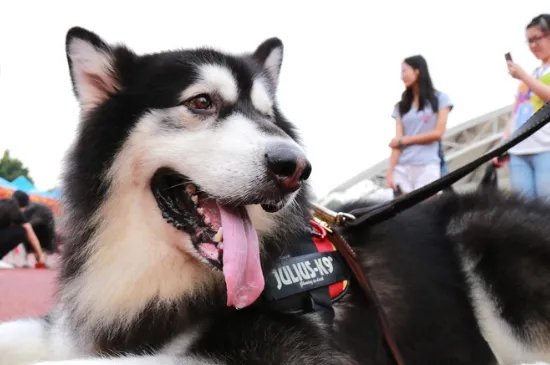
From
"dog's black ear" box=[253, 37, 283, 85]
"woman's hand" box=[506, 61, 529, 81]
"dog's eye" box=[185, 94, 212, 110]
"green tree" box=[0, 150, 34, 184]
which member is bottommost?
"green tree" box=[0, 150, 34, 184]

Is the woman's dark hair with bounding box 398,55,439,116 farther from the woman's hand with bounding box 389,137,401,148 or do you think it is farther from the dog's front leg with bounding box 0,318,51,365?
the dog's front leg with bounding box 0,318,51,365

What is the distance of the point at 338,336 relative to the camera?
2.39 m

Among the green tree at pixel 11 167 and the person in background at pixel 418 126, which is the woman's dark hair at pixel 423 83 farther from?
the green tree at pixel 11 167

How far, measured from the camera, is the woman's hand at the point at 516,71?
457 cm

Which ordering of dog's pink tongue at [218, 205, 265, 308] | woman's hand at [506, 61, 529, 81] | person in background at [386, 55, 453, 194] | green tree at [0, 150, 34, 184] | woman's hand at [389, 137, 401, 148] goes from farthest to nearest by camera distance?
green tree at [0, 150, 34, 184] < woman's hand at [389, 137, 401, 148] < person in background at [386, 55, 453, 194] < woman's hand at [506, 61, 529, 81] < dog's pink tongue at [218, 205, 265, 308]

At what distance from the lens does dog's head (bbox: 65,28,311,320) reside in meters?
2.16

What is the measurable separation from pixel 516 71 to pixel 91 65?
3.59m

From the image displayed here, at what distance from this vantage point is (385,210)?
267 centimetres

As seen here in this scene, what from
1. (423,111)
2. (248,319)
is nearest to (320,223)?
(248,319)

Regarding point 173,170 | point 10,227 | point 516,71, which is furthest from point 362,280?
point 10,227

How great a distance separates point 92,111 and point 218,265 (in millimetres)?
979

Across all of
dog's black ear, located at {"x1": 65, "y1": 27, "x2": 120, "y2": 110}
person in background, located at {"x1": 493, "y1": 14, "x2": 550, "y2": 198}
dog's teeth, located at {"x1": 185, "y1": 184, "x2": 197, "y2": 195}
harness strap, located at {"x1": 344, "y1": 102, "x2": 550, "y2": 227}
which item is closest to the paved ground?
dog's black ear, located at {"x1": 65, "y1": 27, "x2": 120, "y2": 110}

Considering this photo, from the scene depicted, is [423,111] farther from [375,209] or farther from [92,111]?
[92,111]

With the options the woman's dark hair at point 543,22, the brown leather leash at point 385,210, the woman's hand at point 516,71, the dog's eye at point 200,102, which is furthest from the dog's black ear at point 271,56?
the woman's dark hair at point 543,22
